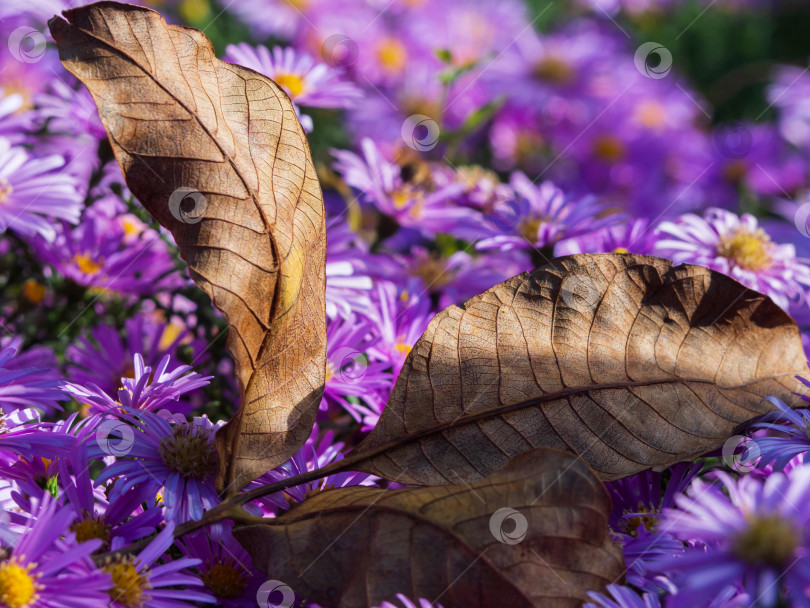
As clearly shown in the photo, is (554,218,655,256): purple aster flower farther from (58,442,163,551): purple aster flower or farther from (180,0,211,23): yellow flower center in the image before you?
(180,0,211,23): yellow flower center

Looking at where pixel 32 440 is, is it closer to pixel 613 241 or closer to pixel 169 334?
pixel 169 334

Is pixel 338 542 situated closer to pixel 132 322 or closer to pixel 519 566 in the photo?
pixel 519 566

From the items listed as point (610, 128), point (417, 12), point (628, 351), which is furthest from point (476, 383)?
point (417, 12)

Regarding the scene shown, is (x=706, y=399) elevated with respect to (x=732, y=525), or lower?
elevated

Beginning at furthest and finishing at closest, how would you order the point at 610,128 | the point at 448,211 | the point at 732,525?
the point at 610,128 < the point at 448,211 < the point at 732,525

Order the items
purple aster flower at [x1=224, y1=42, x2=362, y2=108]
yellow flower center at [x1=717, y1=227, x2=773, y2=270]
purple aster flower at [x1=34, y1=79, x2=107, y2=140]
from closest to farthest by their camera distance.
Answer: yellow flower center at [x1=717, y1=227, x2=773, y2=270] → purple aster flower at [x1=34, y1=79, x2=107, y2=140] → purple aster flower at [x1=224, y1=42, x2=362, y2=108]

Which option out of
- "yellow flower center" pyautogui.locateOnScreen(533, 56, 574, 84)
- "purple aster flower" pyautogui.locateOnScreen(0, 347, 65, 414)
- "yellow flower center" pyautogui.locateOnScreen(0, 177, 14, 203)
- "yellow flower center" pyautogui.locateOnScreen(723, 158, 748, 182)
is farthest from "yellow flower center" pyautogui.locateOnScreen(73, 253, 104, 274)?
"yellow flower center" pyautogui.locateOnScreen(723, 158, 748, 182)
